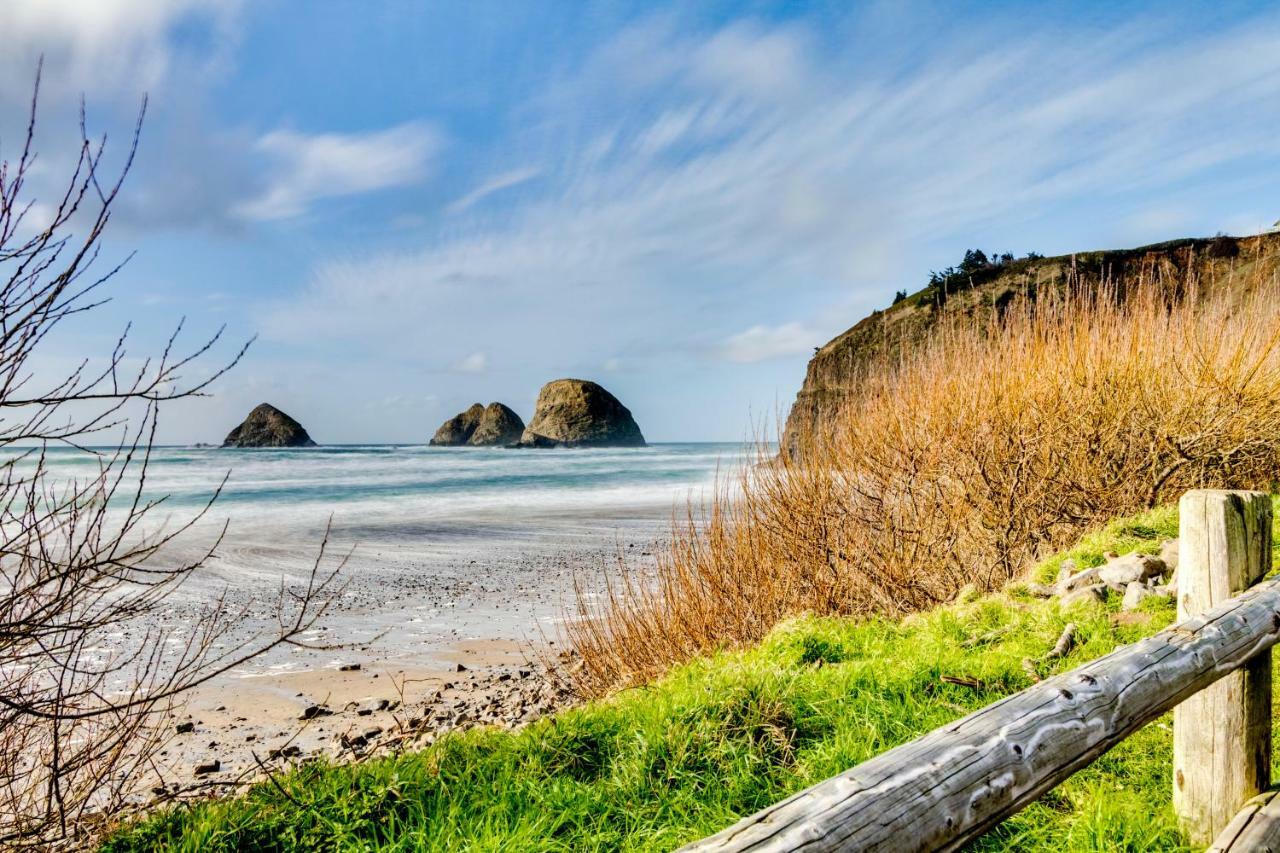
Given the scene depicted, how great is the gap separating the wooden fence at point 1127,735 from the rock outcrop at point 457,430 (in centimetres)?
9609

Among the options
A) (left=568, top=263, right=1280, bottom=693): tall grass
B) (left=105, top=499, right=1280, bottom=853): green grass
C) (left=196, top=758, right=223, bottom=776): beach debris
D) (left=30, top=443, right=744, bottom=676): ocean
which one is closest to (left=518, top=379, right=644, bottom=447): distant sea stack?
(left=30, top=443, right=744, bottom=676): ocean

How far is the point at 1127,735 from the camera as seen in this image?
2193 mm

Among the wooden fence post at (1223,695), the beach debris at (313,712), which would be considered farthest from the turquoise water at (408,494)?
the wooden fence post at (1223,695)

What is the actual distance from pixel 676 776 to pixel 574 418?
89.4m

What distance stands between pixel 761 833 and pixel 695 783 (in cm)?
246

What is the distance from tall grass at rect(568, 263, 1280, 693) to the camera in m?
8.11

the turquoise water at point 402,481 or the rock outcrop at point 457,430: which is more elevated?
the rock outcrop at point 457,430

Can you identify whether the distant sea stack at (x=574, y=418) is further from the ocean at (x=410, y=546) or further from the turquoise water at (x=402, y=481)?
the ocean at (x=410, y=546)

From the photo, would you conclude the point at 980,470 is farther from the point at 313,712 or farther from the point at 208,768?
the point at 208,768

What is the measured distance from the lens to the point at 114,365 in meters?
3.20

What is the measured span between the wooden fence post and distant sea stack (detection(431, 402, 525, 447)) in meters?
93.1

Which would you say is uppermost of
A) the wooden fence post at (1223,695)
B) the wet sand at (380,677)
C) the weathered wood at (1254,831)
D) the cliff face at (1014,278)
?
the cliff face at (1014,278)

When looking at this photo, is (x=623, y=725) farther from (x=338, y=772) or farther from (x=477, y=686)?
(x=477, y=686)

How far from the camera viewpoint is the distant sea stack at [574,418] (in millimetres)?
91312
